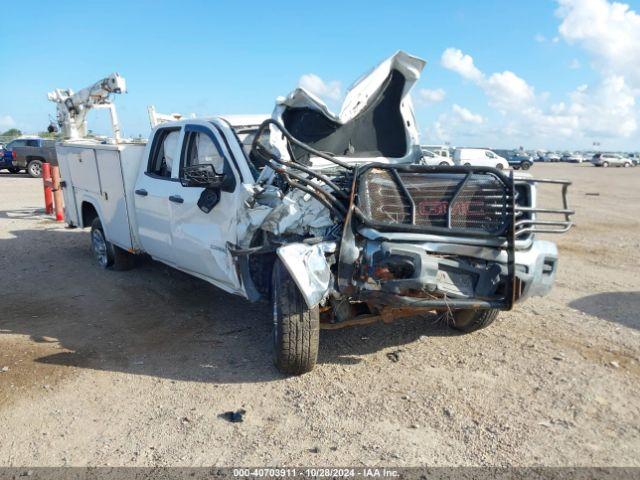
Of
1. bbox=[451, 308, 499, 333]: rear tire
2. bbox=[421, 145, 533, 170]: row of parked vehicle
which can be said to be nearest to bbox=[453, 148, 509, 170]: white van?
bbox=[421, 145, 533, 170]: row of parked vehicle

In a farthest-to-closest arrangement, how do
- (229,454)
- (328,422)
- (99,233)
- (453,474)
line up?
1. (99,233)
2. (328,422)
3. (229,454)
4. (453,474)

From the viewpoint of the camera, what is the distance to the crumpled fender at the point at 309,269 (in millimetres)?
3389

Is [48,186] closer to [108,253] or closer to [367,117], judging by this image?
[108,253]

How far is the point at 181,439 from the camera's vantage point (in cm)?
321

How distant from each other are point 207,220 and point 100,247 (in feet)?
11.1

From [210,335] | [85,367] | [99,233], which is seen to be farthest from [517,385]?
[99,233]

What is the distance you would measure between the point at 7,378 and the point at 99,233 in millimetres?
3546

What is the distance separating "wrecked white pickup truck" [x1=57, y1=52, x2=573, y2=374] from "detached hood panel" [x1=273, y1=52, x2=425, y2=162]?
0.02 meters

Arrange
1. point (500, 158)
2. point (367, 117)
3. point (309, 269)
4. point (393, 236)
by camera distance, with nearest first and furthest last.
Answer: point (309, 269) → point (393, 236) → point (367, 117) → point (500, 158)

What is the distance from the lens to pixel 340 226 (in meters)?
3.76

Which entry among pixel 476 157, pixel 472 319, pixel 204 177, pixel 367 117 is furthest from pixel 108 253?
pixel 476 157

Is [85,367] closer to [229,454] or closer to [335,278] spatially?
[229,454]

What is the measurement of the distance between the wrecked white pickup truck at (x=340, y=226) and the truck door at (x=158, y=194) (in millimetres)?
60

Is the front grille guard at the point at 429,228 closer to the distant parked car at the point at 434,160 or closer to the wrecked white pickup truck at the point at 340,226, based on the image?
the wrecked white pickup truck at the point at 340,226
